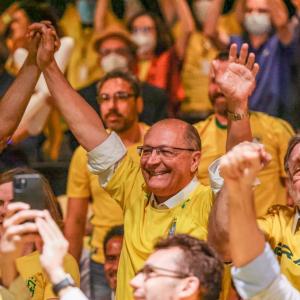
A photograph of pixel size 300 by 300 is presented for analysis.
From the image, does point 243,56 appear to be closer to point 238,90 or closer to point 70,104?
point 238,90

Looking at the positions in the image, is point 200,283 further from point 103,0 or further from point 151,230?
point 103,0

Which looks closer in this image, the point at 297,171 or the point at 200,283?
the point at 200,283

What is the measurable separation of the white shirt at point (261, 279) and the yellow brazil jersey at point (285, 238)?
0.82 meters

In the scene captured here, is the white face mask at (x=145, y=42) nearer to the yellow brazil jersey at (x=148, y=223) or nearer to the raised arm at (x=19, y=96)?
the raised arm at (x=19, y=96)

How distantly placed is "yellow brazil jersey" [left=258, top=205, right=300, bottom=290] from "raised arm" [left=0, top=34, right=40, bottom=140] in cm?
131

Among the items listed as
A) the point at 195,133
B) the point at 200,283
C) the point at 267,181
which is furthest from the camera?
the point at 267,181

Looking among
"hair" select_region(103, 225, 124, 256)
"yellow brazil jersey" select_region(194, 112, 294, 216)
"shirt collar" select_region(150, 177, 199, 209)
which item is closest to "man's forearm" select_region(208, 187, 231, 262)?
"shirt collar" select_region(150, 177, 199, 209)

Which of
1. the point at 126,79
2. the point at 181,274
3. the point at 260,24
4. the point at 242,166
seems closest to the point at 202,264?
the point at 181,274

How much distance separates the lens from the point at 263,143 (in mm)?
7418

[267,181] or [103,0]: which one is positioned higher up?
[103,0]

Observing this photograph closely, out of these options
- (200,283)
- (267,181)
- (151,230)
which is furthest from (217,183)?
(267,181)

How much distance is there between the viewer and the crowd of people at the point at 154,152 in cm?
479

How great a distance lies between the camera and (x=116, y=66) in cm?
904

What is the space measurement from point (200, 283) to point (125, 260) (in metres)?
1.06
